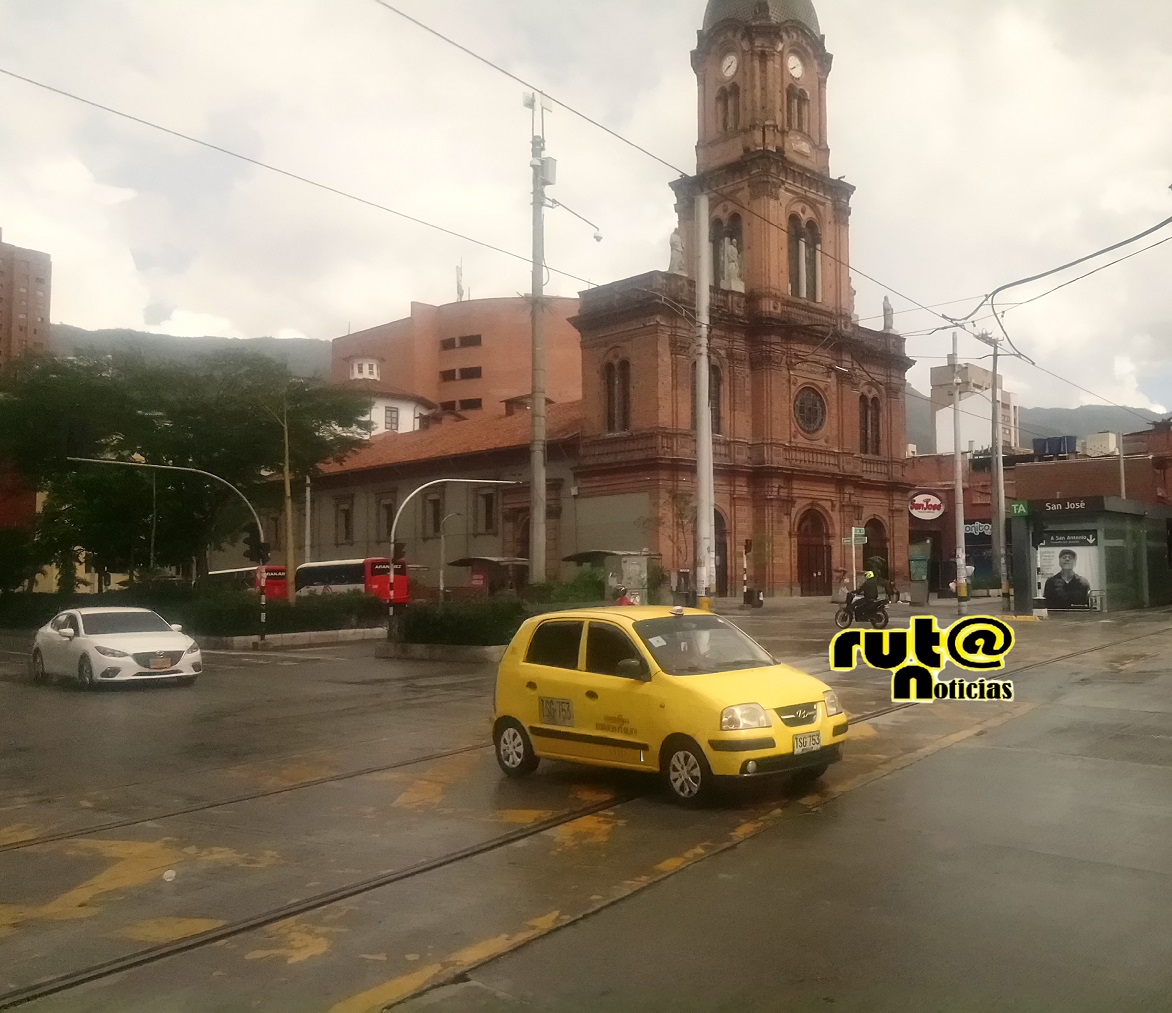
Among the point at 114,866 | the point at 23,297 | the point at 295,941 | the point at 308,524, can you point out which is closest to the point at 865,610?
the point at 114,866

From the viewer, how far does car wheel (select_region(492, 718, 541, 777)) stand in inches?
405

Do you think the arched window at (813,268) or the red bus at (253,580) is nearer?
the red bus at (253,580)

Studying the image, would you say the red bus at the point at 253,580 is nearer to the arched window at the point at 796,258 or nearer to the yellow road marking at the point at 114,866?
the arched window at the point at 796,258

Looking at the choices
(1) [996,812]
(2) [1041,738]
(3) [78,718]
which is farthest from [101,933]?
(3) [78,718]

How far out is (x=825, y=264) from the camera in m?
51.7

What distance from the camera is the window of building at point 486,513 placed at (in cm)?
5131

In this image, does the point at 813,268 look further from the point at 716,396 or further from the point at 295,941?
the point at 295,941

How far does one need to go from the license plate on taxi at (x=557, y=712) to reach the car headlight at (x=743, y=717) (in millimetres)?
1662

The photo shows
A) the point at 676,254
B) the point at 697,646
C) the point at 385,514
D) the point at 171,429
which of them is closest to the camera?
the point at 697,646

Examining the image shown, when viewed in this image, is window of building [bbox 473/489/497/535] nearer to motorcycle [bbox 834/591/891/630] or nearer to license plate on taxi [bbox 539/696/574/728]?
motorcycle [bbox 834/591/891/630]

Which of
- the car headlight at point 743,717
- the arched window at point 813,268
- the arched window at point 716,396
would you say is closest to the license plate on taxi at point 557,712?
the car headlight at point 743,717

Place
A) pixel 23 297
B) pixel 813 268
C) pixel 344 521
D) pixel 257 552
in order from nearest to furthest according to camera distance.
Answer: pixel 257 552, pixel 813 268, pixel 344 521, pixel 23 297

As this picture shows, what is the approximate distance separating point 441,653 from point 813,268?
109 ft

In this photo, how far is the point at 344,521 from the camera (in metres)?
60.7
